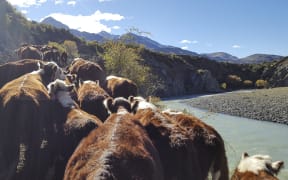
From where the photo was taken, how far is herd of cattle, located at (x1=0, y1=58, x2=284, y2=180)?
511 cm

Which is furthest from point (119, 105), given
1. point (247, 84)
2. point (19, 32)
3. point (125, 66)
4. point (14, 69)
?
point (247, 84)

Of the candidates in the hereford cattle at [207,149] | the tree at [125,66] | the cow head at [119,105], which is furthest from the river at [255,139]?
the hereford cattle at [207,149]

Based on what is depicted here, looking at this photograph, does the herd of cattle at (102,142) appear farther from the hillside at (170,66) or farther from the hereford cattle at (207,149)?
the hillside at (170,66)

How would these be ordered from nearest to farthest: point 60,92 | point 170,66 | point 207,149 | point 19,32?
1. point 207,149
2. point 60,92
3. point 19,32
4. point 170,66

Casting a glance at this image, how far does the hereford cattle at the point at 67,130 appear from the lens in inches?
295

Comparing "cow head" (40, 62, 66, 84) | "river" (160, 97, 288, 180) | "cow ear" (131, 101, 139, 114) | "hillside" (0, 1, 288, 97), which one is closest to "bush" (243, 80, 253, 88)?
"hillside" (0, 1, 288, 97)

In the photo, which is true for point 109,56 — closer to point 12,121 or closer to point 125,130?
point 12,121

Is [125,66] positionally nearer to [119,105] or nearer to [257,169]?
[119,105]

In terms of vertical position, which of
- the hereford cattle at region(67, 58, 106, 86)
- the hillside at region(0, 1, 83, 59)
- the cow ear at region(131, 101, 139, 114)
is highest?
the hillside at region(0, 1, 83, 59)

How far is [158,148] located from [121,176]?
2225 millimetres

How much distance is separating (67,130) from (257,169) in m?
3.86

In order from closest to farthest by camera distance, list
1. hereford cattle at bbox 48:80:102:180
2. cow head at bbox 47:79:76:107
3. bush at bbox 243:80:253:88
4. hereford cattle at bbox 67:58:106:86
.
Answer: hereford cattle at bbox 48:80:102:180 < cow head at bbox 47:79:76:107 < hereford cattle at bbox 67:58:106:86 < bush at bbox 243:80:253:88

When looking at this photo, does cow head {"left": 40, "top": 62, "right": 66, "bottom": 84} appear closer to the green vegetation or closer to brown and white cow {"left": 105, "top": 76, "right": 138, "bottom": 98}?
brown and white cow {"left": 105, "top": 76, "right": 138, "bottom": 98}

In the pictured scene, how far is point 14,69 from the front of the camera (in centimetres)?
1507
